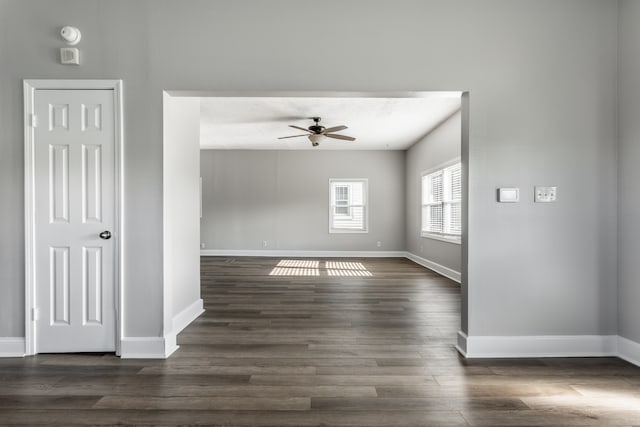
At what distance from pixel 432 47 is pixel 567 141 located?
130cm

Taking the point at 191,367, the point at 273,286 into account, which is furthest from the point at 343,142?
the point at 191,367

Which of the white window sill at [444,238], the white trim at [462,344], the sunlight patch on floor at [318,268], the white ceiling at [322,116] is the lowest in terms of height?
the sunlight patch on floor at [318,268]

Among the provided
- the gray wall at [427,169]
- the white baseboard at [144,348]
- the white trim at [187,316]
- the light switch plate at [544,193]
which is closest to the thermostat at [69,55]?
the white baseboard at [144,348]

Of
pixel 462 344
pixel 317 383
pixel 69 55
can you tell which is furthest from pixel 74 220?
pixel 462 344

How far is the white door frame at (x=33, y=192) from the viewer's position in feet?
8.36

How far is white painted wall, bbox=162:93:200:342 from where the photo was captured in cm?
282

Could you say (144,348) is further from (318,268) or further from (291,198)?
(291,198)

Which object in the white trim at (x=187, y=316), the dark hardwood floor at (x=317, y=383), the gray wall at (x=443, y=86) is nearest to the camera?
the dark hardwood floor at (x=317, y=383)

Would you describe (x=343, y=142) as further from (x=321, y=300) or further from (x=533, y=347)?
(x=533, y=347)

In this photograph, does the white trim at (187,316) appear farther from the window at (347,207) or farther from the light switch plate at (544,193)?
the window at (347,207)

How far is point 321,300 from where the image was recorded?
430cm

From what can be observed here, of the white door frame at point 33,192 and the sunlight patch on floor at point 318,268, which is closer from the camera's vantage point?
the white door frame at point 33,192

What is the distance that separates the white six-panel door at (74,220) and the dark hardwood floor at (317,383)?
A: 0.76ft

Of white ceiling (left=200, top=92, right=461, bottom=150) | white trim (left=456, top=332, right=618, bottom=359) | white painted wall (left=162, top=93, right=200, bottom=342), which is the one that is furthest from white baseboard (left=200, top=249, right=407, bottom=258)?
white trim (left=456, top=332, right=618, bottom=359)
